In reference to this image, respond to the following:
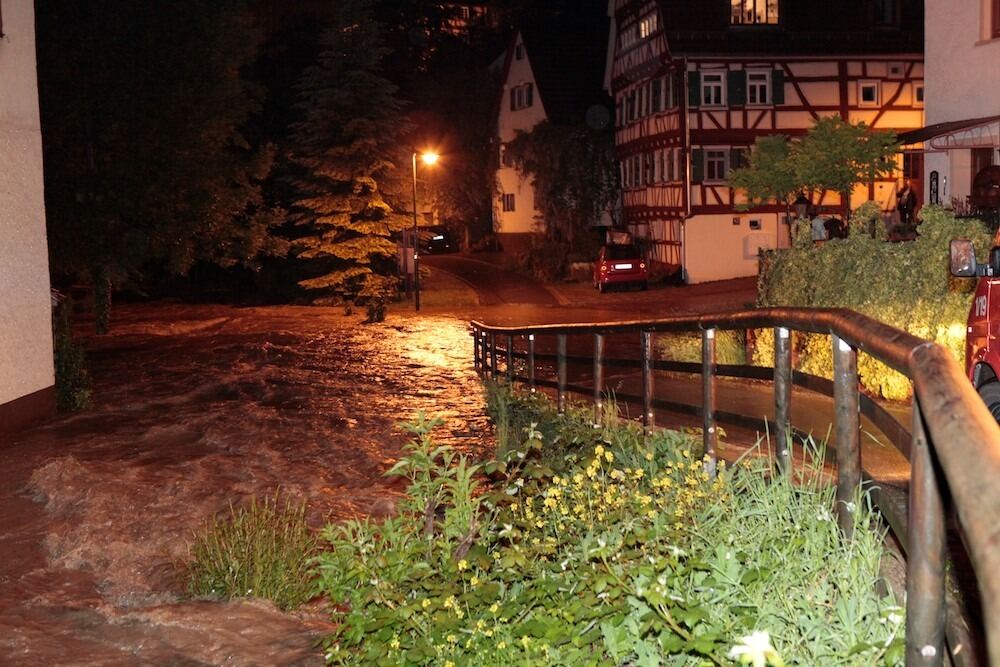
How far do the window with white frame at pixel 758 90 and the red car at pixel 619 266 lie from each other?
263 inches

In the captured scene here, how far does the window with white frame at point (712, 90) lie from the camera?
44031 mm

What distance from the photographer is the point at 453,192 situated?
226 feet

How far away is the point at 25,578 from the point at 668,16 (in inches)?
1491

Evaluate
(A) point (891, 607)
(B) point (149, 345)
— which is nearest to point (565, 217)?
(B) point (149, 345)

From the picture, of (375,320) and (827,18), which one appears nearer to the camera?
(375,320)

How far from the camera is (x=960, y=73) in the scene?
80.9 ft

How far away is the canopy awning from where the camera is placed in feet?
78.4

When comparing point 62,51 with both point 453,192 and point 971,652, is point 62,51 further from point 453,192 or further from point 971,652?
point 453,192

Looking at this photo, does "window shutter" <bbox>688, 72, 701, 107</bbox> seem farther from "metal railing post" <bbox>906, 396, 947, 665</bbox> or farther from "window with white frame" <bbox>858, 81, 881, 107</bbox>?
"metal railing post" <bbox>906, 396, 947, 665</bbox>

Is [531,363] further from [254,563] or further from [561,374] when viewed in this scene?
[254,563]

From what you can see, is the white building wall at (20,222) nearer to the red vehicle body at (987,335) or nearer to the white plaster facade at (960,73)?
the red vehicle body at (987,335)

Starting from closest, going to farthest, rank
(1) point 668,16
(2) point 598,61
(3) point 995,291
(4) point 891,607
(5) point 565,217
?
(4) point 891,607 < (3) point 995,291 < (1) point 668,16 < (5) point 565,217 < (2) point 598,61

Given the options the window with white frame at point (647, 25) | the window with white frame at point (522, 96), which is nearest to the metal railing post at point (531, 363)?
the window with white frame at point (647, 25)

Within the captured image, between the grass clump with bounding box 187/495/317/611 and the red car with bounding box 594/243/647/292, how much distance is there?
3515cm
